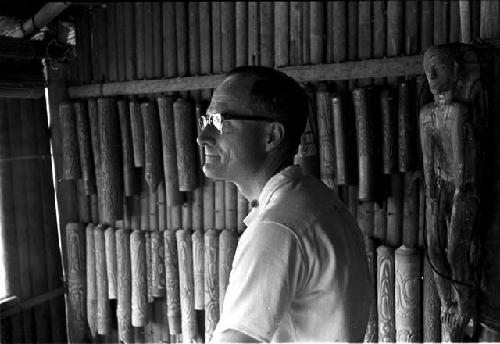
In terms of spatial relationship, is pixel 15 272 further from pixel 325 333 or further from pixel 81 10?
pixel 325 333

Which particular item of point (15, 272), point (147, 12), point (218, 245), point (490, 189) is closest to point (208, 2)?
point (147, 12)

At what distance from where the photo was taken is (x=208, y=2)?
4.79 m

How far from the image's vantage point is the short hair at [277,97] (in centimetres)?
A: 205

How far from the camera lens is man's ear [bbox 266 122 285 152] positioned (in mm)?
2098

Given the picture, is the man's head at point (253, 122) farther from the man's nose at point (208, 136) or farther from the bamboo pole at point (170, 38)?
the bamboo pole at point (170, 38)

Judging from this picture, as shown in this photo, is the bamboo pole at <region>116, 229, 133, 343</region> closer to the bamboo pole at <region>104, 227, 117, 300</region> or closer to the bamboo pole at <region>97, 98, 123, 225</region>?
the bamboo pole at <region>104, 227, 117, 300</region>

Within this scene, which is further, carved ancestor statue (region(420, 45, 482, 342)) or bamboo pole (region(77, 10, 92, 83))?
bamboo pole (region(77, 10, 92, 83))

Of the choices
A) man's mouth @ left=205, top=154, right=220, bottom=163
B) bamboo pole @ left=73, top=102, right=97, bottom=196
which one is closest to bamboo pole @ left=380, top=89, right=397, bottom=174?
man's mouth @ left=205, top=154, right=220, bottom=163

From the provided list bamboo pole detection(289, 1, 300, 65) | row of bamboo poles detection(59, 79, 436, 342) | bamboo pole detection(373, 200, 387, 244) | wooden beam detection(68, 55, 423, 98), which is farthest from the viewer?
bamboo pole detection(289, 1, 300, 65)

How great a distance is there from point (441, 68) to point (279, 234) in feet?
6.96

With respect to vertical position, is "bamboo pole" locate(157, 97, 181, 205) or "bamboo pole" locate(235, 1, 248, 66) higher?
"bamboo pole" locate(235, 1, 248, 66)

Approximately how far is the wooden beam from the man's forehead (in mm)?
2227

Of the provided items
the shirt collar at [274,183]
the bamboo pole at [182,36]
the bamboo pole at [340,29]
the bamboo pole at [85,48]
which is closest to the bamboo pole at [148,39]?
the bamboo pole at [182,36]

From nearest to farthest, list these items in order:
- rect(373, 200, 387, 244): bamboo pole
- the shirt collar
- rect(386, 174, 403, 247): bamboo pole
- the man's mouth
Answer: the shirt collar → the man's mouth → rect(386, 174, 403, 247): bamboo pole → rect(373, 200, 387, 244): bamboo pole
